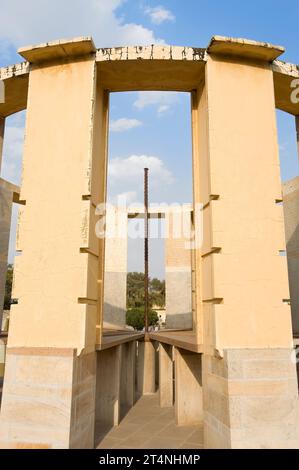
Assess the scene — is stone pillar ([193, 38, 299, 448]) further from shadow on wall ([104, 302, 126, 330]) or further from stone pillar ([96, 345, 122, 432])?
shadow on wall ([104, 302, 126, 330])

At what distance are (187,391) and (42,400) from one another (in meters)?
5.17

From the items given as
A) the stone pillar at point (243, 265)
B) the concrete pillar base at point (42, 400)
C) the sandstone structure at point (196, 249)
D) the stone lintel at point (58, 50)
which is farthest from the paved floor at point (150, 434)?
the stone lintel at point (58, 50)

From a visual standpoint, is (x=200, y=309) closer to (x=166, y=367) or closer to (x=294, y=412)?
(x=294, y=412)

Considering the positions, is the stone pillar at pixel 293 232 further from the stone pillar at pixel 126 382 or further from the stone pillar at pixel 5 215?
the stone pillar at pixel 5 215

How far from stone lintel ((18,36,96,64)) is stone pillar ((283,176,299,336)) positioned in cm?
812

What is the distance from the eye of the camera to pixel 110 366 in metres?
10.1

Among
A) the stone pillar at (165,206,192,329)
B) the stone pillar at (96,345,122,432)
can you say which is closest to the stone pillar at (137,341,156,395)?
the stone pillar at (165,206,192,329)

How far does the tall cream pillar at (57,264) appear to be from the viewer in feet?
19.2

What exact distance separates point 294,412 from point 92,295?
13.5 feet

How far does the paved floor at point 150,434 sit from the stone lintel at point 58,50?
8.57m

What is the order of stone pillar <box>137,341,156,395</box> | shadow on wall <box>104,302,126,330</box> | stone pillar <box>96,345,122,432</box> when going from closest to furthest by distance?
stone pillar <box>96,345,122,432</box>
stone pillar <box>137,341,156,395</box>
shadow on wall <box>104,302,126,330</box>

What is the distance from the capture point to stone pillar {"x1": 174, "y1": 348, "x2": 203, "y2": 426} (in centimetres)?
969

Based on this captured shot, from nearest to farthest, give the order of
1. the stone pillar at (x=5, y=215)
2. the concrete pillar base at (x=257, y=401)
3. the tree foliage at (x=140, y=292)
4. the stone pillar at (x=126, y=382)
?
the concrete pillar base at (x=257, y=401)
the stone pillar at (x=126, y=382)
the stone pillar at (x=5, y=215)
the tree foliage at (x=140, y=292)
